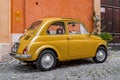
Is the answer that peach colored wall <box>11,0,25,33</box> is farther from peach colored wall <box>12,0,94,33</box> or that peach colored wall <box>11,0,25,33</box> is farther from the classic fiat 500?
the classic fiat 500

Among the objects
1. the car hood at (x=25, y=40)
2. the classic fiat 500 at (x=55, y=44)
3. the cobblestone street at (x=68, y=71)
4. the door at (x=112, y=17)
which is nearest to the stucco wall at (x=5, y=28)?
the cobblestone street at (x=68, y=71)

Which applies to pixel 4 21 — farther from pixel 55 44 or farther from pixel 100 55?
pixel 100 55

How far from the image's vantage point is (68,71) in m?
10.2

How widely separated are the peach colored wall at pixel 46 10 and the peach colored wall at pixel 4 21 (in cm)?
32

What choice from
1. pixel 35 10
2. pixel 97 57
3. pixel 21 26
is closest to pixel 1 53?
pixel 21 26

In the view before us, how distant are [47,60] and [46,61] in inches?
1.9

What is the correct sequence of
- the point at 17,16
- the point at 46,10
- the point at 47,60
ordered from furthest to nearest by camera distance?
the point at 46,10 → the point at 17,16 → the point at 47,60

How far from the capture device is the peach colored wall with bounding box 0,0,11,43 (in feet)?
41.2

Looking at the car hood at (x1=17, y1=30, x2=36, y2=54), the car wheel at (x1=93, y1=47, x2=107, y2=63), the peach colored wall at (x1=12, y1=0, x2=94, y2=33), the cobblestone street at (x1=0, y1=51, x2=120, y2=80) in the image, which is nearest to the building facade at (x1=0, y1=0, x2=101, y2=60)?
the peach colored wall at (x1=12, y1=0, x2=94, y2=33)

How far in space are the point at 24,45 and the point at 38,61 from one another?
0.68 meters

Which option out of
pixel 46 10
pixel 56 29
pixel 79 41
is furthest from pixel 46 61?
pixel 46 10

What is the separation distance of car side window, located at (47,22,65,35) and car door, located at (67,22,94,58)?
0.86ft

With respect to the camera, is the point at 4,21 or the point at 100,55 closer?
the point at 100,55

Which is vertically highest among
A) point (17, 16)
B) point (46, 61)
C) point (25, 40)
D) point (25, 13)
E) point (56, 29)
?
point (25, 13)
